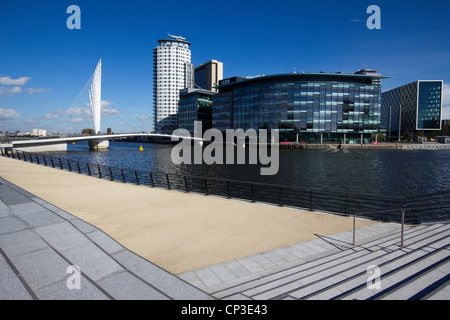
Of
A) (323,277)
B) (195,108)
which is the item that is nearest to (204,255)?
(323,277)

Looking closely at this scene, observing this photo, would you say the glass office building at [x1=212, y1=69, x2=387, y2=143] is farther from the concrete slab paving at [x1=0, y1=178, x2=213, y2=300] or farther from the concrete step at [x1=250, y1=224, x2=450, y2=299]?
the concrete slab paving at [x1=0, y1=178, x2=213, y2=300]

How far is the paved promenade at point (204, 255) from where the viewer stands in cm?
398

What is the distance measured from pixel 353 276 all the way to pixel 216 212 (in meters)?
5.72

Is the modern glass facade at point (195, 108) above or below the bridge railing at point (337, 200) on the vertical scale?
above

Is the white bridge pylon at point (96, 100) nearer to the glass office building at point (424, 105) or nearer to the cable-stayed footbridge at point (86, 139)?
the cable-stayed footbridge at point (86, 139)

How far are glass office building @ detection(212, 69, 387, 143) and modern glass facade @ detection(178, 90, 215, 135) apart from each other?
42103 mm

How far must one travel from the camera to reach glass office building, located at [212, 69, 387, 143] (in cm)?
9388

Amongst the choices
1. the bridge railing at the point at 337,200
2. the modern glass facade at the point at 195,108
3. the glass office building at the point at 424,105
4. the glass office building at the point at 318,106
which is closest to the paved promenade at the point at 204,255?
the bridge railing at the point at 337,200

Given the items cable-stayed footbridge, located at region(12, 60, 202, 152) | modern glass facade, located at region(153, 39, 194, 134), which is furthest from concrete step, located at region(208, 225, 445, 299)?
modern glass facade, located at region(153, 39, 194, 134)

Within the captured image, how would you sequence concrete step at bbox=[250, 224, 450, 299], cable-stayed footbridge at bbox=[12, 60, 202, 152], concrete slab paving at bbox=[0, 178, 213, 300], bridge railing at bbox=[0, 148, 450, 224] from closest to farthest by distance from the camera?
concrete slab paving at bbox=[0, 178, 213, 300] < concrete step at bbox=[250, 224, 450, 299] < bridge railing at bbox=[0, 148, 450, 224] < cable-stayed footbridge at bbox=[12, 60, 202, 152]

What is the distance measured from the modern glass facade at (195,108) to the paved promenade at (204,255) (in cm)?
12587

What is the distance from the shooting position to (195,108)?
134500 mm

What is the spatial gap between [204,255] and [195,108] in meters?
133
